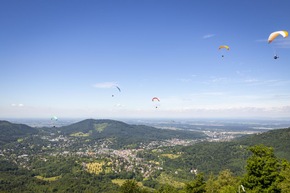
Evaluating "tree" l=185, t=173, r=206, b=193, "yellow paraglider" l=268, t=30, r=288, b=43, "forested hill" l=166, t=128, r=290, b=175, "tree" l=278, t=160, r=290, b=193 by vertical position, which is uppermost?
"yellow paraglider" l=268, t=30, r=288, b=43

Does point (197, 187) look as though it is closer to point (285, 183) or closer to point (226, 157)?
point (285, 183)

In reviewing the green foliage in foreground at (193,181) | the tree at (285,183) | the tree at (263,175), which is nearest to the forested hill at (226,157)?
the green foliage in foreground at (193,181)

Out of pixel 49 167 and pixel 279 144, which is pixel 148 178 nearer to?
pixel 49 167

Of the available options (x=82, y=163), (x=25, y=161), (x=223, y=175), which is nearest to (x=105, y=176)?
(x=82, y=163)

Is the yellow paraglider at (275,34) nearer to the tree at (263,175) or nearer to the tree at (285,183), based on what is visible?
the tree at (263,175)

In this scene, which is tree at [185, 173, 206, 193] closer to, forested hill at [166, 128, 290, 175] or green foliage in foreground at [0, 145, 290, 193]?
green foliage in foreground at [0, 145, 290, 193]

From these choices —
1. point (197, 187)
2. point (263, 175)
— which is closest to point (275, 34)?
point (263, 175)

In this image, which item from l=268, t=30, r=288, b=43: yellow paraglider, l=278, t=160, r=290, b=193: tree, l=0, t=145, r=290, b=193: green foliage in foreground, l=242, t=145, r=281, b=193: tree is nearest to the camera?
l=268, t=30, r=288, b=43: yellow paraglider

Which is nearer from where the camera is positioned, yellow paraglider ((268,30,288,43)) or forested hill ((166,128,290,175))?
yellow paraglider ((268,30,288,43))

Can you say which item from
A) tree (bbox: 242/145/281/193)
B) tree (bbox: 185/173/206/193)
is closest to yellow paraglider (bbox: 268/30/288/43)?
tree (bbox: 242/145/281/193)
